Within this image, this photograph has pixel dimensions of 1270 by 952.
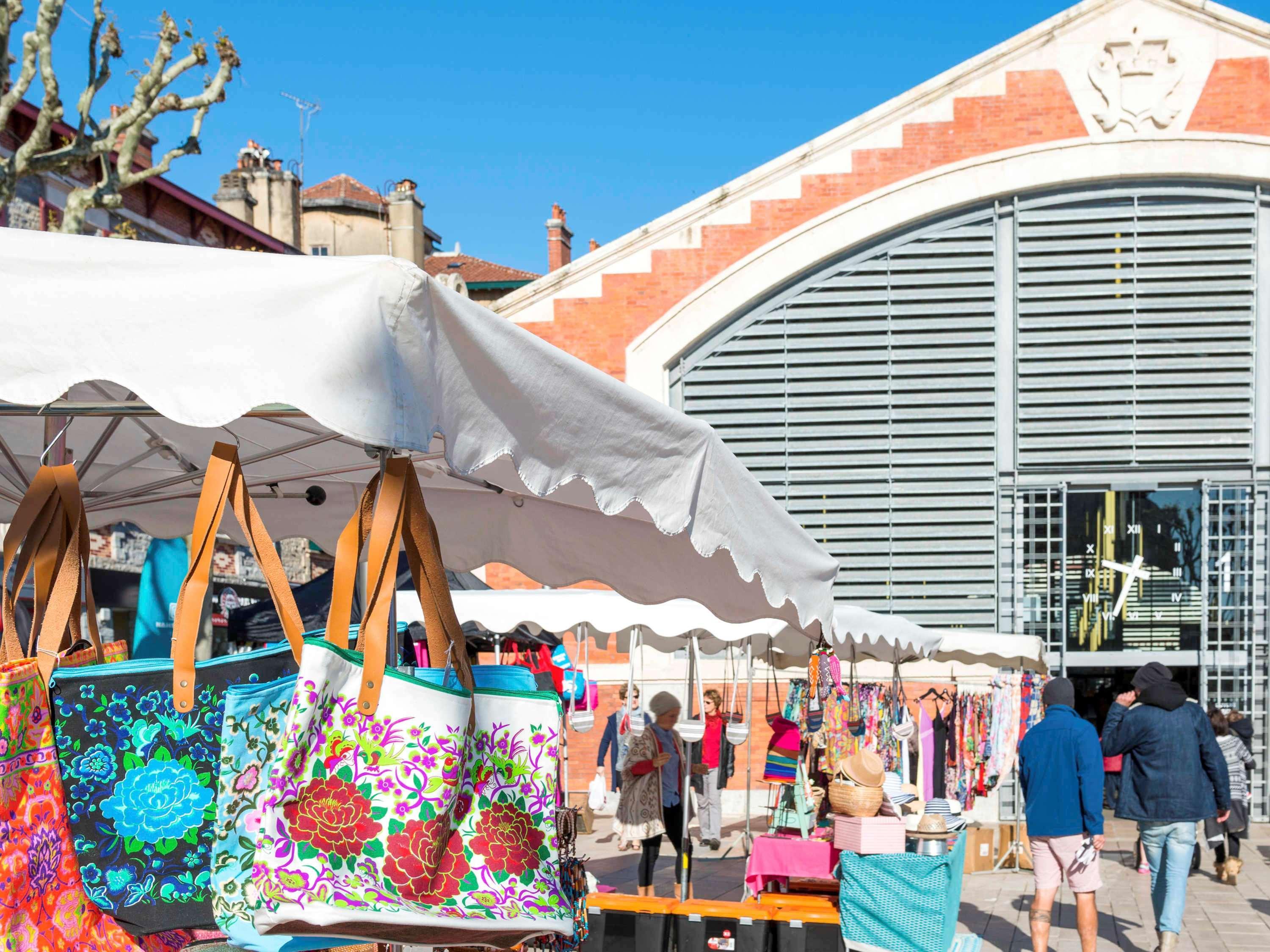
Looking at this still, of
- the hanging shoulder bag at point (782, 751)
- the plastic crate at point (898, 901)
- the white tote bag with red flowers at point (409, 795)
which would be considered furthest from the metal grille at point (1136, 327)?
the white tote bag with red flowers at point (409, 795)

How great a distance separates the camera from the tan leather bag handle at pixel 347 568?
2557mm

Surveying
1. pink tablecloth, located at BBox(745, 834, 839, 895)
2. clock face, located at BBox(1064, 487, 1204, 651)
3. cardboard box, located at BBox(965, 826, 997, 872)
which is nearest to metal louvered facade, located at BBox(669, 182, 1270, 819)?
clock face, located at BBox(1064, 487, 1204, 651)

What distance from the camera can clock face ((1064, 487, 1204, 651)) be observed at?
53.5ft

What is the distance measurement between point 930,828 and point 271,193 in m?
27.7

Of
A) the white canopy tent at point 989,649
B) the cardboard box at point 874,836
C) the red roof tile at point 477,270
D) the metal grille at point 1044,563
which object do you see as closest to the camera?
the cardboard box at point 874,836

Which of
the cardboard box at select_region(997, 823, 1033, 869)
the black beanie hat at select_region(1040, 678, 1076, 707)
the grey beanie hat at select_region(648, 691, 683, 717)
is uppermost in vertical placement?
the black beanie hat at select_region(1040, 678, 1076, 707)

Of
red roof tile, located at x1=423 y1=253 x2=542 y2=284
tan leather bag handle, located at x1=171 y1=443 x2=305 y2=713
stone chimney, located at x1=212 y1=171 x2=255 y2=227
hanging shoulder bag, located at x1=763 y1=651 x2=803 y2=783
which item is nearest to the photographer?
tan leather bag handle, located at x1=171 y1=443 x2=305 y2=713

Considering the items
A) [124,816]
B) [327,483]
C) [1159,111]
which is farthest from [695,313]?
[124,816]

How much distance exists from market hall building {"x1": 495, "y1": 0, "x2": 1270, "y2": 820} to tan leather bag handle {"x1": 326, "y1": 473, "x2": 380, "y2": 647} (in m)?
14.5

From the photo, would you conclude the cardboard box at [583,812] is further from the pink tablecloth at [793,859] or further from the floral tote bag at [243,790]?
the floral tote bag at [243,790]

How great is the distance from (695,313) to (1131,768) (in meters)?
9.66

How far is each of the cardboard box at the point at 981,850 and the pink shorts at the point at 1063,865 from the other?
191 inches

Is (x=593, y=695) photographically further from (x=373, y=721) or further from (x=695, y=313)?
(x=373, y=721)

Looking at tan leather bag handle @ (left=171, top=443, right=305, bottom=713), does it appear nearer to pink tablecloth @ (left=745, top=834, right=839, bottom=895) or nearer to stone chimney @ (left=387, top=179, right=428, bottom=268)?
pink tablecloth @ (left=745, top=834, right=839, bottom=895)
